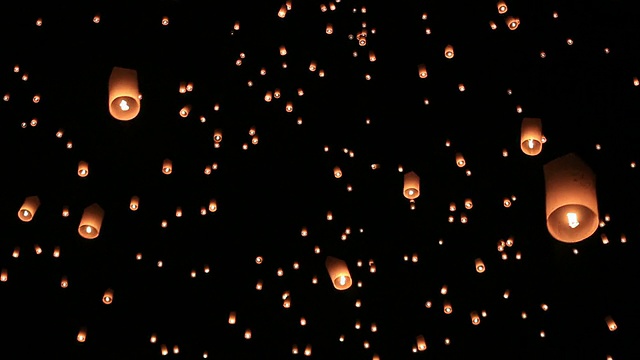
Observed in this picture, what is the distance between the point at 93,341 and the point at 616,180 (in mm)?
3100

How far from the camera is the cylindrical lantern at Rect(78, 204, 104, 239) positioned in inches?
140

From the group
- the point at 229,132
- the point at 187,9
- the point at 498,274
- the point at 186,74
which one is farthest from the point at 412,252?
the point at 187,9

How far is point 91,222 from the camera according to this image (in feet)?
11.7

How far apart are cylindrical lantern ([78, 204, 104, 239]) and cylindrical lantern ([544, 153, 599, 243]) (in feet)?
7.63

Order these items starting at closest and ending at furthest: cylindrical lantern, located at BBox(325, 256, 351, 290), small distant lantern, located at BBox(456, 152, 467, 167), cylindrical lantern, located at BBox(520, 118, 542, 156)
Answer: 1. cylindrical lantern, located at BBox(520, 118, 542, 156)
2. cylindrical lantern, located at BBox(325, 256, 351, 290)
3. small distant lantern, located at BBox(456, 152, 467, 167)

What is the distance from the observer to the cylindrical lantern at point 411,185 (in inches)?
145

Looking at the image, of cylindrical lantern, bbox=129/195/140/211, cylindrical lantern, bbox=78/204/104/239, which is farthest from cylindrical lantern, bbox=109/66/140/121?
cylindrical lantern, bbox=129/195/140/211

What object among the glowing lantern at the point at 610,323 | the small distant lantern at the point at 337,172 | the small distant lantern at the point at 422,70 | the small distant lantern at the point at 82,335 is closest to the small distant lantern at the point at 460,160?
the small distant lantern at the point at 422,70

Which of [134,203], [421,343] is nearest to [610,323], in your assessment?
[421,343]

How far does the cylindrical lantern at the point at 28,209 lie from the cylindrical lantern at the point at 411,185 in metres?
1.95

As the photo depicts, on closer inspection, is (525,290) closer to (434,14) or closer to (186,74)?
(434,14)

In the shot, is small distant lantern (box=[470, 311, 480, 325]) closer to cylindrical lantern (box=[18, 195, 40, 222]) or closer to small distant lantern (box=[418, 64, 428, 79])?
small distant lantern (box=[418, 64, 428, 79])

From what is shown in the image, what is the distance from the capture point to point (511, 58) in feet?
13.7

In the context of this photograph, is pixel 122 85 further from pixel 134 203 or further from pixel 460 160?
pixel 460 160
